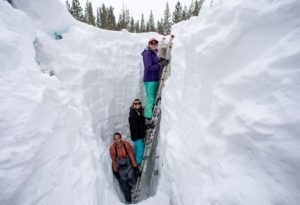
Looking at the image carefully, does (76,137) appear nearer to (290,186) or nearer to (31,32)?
(31,32)

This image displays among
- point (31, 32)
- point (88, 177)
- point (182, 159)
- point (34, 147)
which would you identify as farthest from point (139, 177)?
point (31, 32)

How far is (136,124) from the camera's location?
431 cm

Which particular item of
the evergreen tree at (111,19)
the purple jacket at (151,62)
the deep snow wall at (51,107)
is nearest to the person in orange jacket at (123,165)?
the deep snow wall at (51,107)

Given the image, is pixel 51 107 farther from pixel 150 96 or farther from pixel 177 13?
pixel 177 13

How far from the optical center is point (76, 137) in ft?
8.55

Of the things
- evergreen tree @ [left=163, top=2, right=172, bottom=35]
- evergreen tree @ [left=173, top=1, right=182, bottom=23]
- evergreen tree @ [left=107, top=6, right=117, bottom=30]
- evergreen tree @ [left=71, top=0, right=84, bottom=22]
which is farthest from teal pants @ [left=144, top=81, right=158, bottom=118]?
evergreen tree @ [left=163, top=2, right=172, bottom=35]

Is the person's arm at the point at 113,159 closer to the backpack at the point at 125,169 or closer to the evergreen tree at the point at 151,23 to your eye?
the backpack at the point at 125,169

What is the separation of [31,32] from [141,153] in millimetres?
3670

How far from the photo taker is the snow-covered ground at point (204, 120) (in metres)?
1.14

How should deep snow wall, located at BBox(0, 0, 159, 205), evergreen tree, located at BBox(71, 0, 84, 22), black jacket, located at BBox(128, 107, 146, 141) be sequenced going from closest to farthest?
deep snow wall, located at BBox(0, 0, 159, 205), black jacket, located at BBox(128, 107, 146, 141), evergreen tree, located at BBox(71, 0, 84, 22)

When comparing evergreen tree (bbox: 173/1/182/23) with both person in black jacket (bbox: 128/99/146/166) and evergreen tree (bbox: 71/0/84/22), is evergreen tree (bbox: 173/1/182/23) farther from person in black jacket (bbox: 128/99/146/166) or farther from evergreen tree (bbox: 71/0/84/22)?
person in black jacket (bbox: 128/99/146/166)

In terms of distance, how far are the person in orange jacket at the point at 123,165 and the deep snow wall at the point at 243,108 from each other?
6.12 ft

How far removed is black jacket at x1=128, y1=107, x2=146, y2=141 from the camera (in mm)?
4293

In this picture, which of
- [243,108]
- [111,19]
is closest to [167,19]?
[111,19]
